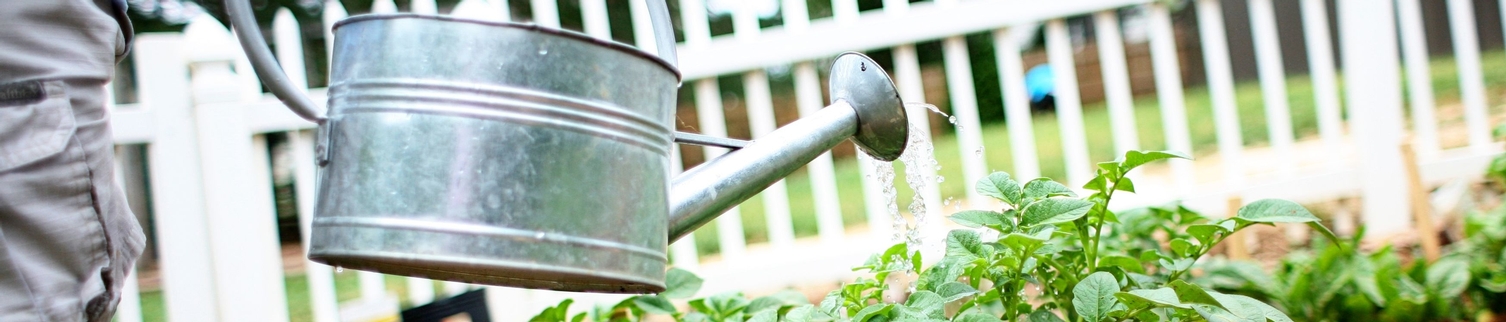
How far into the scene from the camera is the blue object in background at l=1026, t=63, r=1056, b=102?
8219 millimetres

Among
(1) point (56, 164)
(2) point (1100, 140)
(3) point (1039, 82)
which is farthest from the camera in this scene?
(3) point (1039, 82)

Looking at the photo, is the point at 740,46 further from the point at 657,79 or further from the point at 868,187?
the point at 657,79

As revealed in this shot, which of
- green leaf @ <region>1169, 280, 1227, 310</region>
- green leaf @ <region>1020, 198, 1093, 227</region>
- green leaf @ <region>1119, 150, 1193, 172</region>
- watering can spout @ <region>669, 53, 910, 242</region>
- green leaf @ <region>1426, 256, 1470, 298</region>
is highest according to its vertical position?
watering can spout @ <region>669, 53, 910, 242</region>

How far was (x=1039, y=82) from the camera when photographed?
8.55m

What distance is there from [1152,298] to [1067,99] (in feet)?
4.67

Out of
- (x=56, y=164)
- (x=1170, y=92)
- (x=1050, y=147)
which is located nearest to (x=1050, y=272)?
(x=56, y=164)

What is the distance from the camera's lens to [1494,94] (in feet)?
14.6

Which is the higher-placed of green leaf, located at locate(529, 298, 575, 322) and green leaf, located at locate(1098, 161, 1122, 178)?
green leaf, located at locate(1098, 161, 1122, 178)

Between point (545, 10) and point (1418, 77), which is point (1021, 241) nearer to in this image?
point (545, 10)

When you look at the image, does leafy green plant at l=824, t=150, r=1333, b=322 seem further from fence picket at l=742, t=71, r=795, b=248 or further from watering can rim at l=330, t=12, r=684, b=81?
fence picket at l=742, t=71, r=795, b=248

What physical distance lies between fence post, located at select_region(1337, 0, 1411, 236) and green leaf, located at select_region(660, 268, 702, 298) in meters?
Answer: 1.63

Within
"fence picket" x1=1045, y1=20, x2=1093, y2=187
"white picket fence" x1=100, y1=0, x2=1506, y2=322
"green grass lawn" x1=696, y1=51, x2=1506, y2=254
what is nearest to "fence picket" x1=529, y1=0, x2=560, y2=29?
"white picket fence" x1=100, y1=0, x2=1506, y2=322

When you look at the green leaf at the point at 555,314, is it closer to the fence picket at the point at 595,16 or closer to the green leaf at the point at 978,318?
the green leaf at the point at 978,318

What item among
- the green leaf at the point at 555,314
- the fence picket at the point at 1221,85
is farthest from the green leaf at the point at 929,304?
the fence picket at the point at 1221,85
